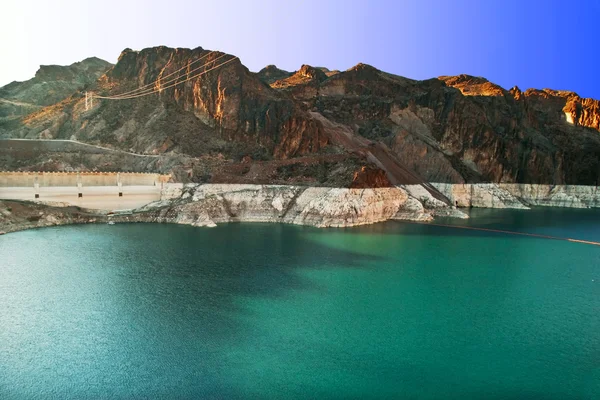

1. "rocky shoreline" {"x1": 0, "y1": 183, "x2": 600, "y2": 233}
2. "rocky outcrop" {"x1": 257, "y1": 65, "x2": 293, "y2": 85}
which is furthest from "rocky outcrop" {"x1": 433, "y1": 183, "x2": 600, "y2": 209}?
"rocky outcrop" {"x1": 257, "y1": 65, "x2": 293, "y2": 85}

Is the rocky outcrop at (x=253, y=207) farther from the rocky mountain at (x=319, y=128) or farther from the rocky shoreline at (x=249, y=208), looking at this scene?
the rocky mountain at (x=319, y=128)

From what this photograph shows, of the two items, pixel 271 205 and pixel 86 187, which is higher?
pixel 86 187

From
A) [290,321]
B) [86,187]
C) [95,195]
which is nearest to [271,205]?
[95,195]

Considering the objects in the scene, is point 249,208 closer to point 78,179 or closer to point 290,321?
point 78,179

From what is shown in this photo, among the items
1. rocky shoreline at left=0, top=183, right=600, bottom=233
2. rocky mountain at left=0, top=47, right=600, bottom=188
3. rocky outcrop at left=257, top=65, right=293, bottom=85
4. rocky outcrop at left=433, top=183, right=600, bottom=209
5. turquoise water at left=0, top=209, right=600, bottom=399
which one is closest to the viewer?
turquoise water at left=0, top=209, right=600, bottom=399

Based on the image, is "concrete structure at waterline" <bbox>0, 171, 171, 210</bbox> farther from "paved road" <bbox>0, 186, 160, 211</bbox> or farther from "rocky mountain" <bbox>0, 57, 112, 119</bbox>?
"rocky mountain" <bbox>0, 57, 112, 119</bbox>

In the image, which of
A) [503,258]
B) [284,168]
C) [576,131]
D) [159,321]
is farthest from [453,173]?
[159,321]
